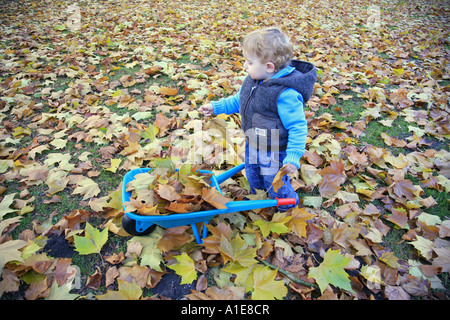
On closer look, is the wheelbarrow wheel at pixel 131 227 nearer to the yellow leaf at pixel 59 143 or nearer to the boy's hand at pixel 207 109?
the boy's hand at pixel 207 109

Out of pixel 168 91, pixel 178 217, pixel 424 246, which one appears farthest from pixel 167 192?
pixel 168 91

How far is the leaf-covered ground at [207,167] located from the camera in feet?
5.39

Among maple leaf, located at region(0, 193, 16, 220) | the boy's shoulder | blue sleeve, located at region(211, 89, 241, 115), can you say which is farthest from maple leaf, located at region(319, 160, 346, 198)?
maple leaf, located at region(0, 193, 16, 220)

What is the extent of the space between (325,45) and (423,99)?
7.24ft

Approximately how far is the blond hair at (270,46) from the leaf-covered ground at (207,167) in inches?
38.9

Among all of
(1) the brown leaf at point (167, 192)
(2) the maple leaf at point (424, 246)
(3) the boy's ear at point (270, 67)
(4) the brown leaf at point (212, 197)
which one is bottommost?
(2) the maple leaf at point (424, 246)

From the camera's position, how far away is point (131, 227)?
1765 mm

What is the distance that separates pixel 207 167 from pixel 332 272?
4.24 feet

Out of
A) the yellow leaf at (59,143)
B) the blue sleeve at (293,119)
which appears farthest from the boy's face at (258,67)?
the yellow leaf at (59,143)

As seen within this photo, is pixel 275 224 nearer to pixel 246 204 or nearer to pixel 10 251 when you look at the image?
pixel 246 204

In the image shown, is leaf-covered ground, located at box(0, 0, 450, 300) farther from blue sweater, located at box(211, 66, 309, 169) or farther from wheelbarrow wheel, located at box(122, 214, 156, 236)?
blue sweater, located at box(211, 66, 309, 169)

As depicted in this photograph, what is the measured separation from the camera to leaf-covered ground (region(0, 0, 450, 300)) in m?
1.64

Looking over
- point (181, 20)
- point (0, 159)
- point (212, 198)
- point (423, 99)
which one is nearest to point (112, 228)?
point (212, 198)

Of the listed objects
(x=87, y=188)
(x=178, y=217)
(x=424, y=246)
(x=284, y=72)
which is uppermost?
(x=284, y=72)
